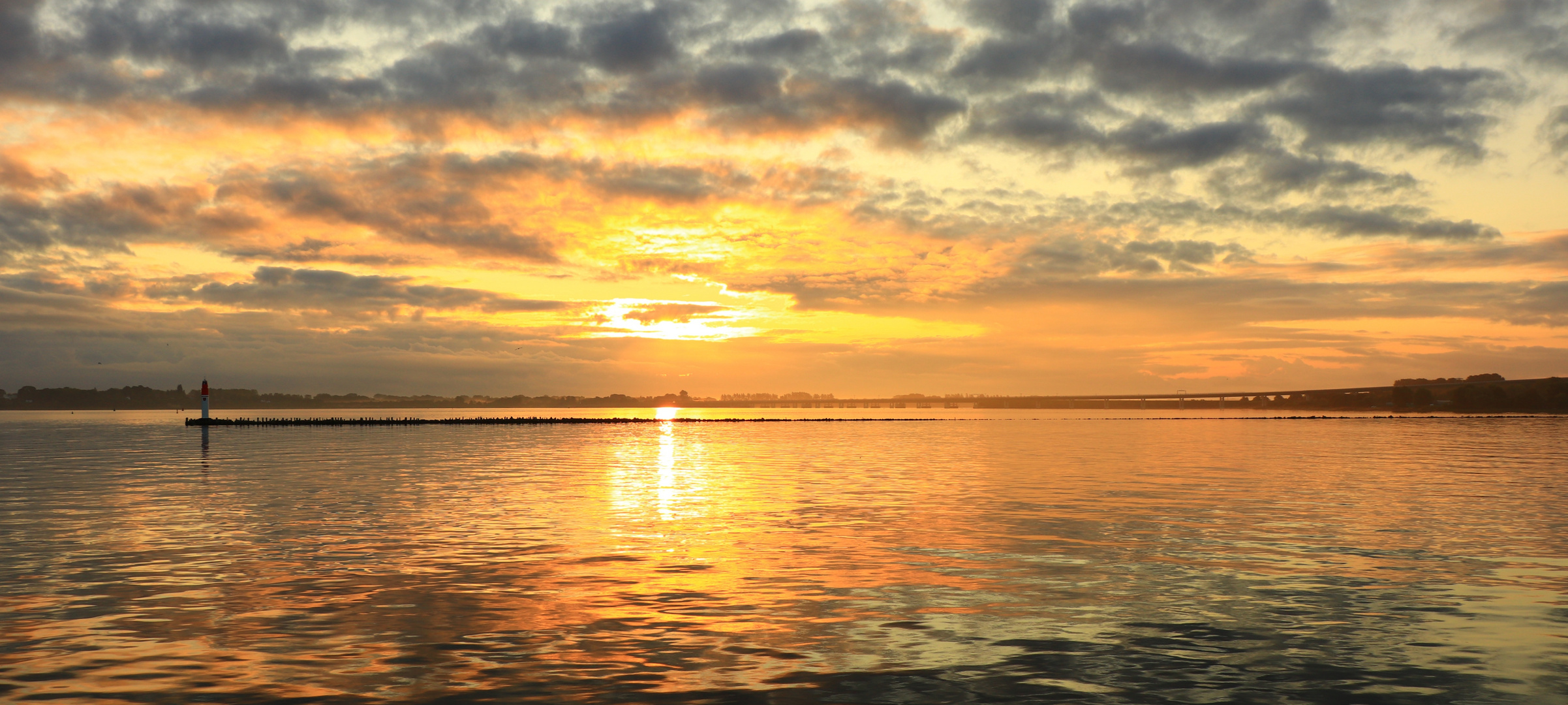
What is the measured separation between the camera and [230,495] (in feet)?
135

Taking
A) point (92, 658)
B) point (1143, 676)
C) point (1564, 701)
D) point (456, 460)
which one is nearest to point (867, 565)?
point (1143, 676)

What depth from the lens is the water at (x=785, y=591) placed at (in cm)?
1333

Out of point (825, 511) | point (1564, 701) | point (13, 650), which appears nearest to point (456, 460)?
point (825, 511)

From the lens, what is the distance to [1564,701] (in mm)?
12500

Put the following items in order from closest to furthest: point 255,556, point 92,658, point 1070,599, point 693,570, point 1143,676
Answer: point 1143,676
point 92,658
point 1070,599
point 693,570
point 255,556

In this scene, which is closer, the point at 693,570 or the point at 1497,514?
the point at 693,570

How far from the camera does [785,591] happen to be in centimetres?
2008

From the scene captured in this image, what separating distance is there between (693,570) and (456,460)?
49.5m

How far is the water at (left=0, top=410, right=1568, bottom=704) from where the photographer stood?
13328mm

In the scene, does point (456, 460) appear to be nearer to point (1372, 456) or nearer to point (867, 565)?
point (867, 565)

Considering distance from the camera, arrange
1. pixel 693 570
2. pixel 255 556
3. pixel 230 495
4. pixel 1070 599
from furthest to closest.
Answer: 1. pixel 230 495
2. pixel 255 556
3. pixel 693 570
4. pixel 1070 599

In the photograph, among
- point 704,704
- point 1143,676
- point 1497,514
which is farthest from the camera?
point 1497,514

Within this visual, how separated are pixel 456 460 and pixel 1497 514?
2260 inches

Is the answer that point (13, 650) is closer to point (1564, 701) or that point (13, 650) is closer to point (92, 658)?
point (92, 658)
